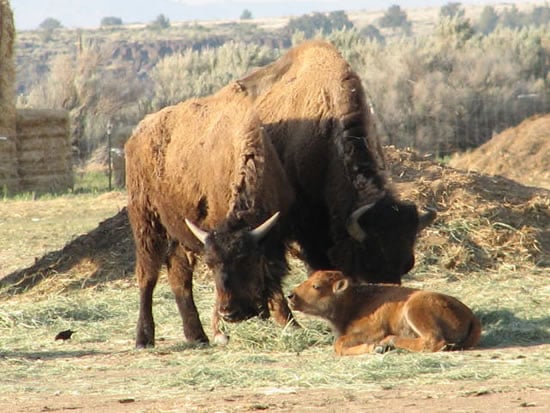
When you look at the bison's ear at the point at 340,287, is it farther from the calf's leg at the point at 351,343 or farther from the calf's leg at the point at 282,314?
the calf's leg at the point at 282,314

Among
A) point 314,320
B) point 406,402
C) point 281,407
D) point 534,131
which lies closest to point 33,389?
point 281,407

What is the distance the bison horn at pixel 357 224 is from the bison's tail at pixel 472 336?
1.53 metres

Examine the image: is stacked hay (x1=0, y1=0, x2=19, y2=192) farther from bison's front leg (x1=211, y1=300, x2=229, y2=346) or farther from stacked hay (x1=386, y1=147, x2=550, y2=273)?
bison's front leg (x1=211, y1=300, x2=229, y2=346)

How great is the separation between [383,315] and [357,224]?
4.06 ft

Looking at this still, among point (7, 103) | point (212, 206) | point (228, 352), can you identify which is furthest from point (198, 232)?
point (7, 103)

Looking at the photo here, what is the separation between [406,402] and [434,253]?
24.8ft

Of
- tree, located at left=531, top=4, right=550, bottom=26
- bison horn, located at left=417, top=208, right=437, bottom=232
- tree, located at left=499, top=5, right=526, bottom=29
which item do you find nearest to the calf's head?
bison horn, located at left=417, top=208, right=437, bottom=232

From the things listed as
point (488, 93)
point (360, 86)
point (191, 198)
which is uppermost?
point (360, 86)

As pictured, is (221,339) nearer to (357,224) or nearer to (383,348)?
(357,224)

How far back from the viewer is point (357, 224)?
11055 millimetres

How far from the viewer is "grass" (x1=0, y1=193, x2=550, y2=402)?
28.7ft

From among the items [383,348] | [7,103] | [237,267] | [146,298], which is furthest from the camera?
[7,103]

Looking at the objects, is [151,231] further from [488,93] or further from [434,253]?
[488,93]

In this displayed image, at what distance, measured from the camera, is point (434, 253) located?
15227 millimetres
